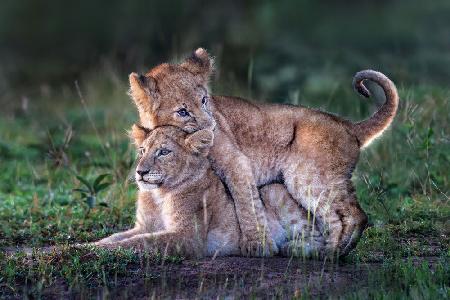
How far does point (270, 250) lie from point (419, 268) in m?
1.10

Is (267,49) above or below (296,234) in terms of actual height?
above

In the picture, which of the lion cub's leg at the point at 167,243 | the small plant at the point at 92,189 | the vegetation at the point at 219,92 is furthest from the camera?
the small plant at the point at 92,189

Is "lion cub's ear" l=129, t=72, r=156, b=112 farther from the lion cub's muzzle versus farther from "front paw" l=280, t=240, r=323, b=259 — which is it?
"front paw" l=280, t=240, r=323, b=259

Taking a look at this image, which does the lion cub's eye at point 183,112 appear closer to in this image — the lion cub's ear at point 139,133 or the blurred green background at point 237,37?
the lion cub's ear at point 139,133

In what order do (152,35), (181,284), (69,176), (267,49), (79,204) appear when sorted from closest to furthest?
(181,284) → (79,204) → (69,176) → (267,49) → (152,35)

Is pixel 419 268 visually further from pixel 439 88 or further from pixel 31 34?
pixel 31 34

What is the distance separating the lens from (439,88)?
1171 centimetres

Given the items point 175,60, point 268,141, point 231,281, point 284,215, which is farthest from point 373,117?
point 175,60

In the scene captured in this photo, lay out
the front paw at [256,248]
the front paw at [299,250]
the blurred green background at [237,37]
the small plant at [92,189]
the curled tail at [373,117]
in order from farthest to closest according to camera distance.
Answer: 1. the blurred green background at [237,37]
2. the small plant at [92,189]
3. the curled tail at [373,117]
4. the front paw at [256,248]
5. the front paw at [299,250]

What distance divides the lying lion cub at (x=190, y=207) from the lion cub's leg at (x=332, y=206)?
0.37 ft

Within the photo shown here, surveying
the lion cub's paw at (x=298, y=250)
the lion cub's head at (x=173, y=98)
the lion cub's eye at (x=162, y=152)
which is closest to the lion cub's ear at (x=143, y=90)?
the lion cub's head at (x=173, y=98)

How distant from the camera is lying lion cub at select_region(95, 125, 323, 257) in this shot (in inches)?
279

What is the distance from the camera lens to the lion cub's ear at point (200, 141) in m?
7.16

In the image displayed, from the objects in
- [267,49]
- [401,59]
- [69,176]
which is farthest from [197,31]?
[69,176]
